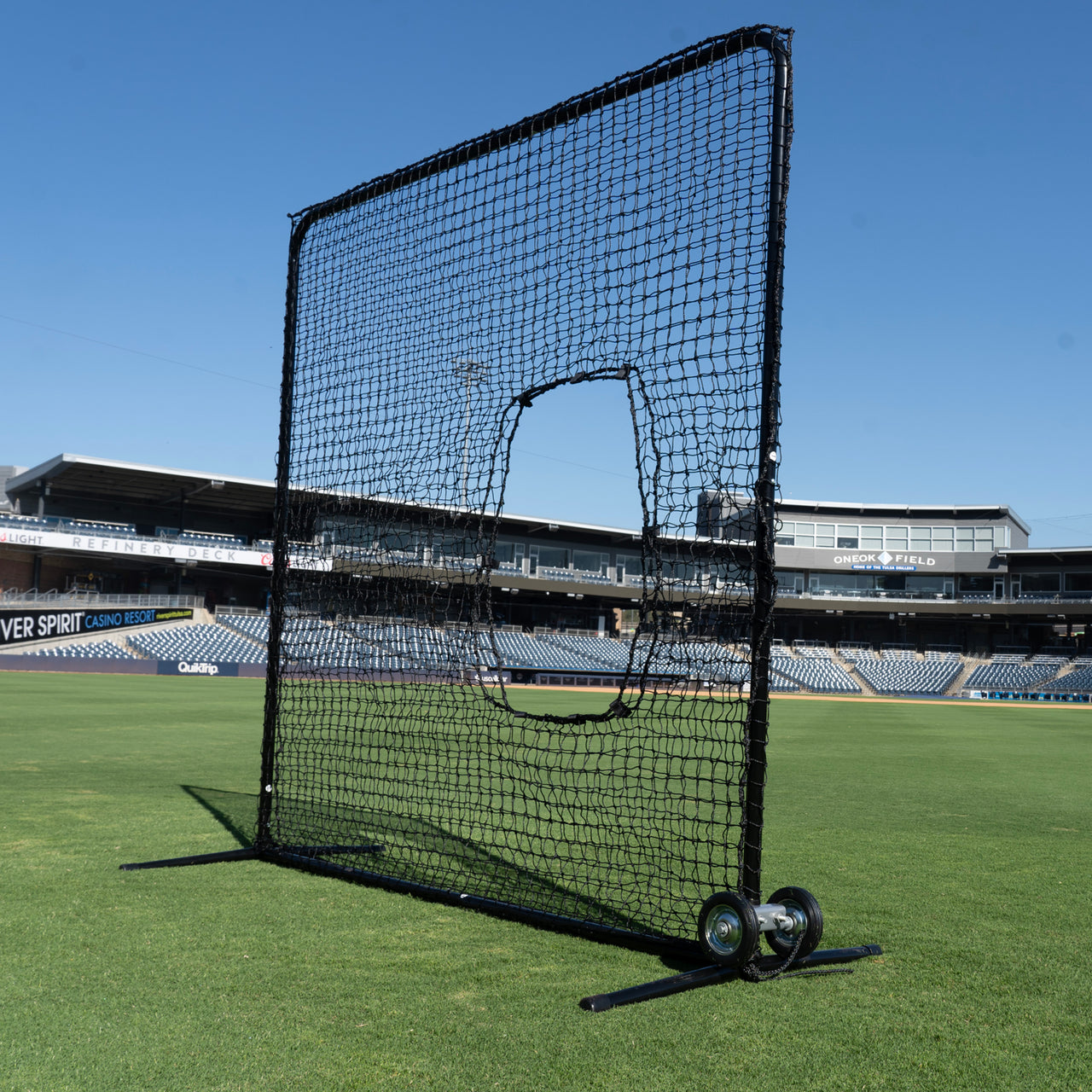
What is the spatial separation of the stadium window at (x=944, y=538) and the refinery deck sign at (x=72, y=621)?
4332cm

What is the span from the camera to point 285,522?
6.13 m

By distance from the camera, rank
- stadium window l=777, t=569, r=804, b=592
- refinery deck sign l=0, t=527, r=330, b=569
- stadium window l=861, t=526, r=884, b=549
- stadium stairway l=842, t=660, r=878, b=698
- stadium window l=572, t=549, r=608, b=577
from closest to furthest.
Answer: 1. refinery deck sign l=0, t=527, r=330, b=569
2. stadium stairway l=842, t=660, r=878, b=698
3. stadium window l=572, t=549, r=608, b=577
4. stadium window l=777, t=569, r=804, b=592
5. stadium window l=861, t=526, r=884, b=549

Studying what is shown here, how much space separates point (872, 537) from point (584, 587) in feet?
66.6

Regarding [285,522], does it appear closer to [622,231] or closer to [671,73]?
[622,231]

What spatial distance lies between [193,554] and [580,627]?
21.9 meters

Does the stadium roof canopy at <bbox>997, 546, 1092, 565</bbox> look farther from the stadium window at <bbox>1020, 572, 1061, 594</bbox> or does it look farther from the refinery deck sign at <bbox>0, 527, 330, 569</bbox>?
the refinery deck sign at <bbox>0, 527, 330, 569</bbox>

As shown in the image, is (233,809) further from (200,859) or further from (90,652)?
(90,652)

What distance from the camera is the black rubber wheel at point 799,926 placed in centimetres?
358

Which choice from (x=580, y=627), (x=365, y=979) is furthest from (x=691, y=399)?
(x=580, y=627)

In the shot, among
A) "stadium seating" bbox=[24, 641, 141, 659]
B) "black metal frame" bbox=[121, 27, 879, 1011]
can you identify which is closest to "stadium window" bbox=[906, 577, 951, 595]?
"stadium seating" bbox=[24, 641, 141, 659]

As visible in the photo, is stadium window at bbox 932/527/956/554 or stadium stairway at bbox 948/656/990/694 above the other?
stadium window at bbox 932/527/956/554

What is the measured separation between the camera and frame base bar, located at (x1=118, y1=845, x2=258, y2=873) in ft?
16.4

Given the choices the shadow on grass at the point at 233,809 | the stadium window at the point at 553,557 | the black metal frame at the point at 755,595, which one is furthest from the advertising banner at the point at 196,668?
the black metal frame at the point at 755,595

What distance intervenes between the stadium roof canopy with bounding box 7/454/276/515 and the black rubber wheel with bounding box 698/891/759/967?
40880 millimetres
